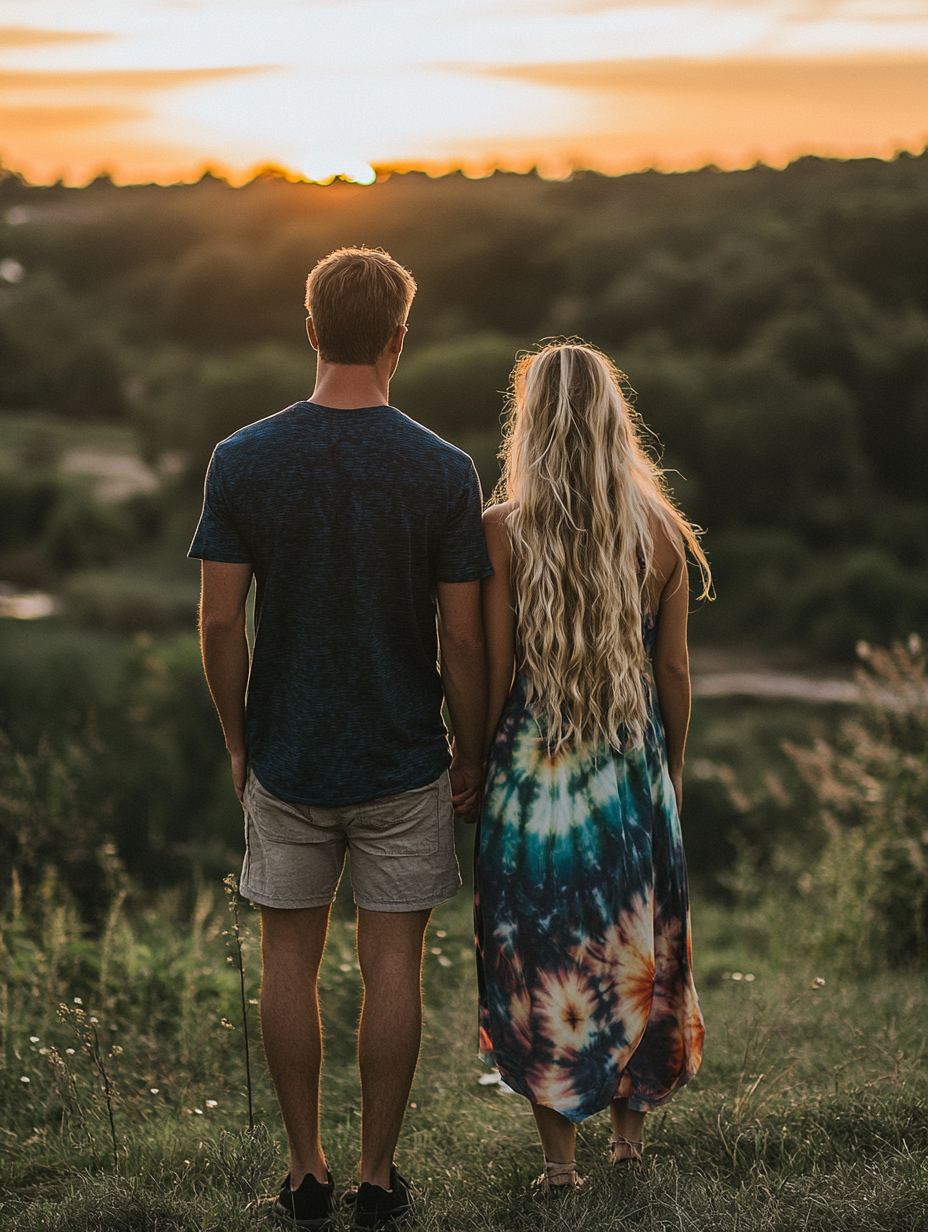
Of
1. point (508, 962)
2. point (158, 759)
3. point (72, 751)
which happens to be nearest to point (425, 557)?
point (508, 962)

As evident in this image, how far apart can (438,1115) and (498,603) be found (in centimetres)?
132

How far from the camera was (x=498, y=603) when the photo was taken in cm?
221

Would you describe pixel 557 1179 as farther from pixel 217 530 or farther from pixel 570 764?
pixel 217 530

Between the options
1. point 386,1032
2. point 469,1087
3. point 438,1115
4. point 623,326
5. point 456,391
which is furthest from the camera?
point 623,326

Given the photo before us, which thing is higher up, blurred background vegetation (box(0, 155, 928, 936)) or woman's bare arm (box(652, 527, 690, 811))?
blurred background vegetation (box(0, 155, 928, 936))

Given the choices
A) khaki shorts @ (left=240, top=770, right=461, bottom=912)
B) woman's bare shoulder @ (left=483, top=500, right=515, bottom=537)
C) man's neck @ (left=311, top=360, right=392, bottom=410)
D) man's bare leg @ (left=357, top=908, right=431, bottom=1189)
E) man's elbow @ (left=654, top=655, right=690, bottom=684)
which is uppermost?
man's neck @ (left=311, top=360, right=392, bottom=410)

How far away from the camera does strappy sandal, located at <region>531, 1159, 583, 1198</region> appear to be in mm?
2195

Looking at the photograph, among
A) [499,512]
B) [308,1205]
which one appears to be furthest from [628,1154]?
[499,512]

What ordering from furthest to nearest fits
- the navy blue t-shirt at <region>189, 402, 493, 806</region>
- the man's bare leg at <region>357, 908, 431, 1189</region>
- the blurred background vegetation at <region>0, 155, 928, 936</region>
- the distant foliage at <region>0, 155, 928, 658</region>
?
the distant foliage at <region>0, 155, 928, 658</region> < the blurred background vegetation at <region>0, 155, 928, 936</region> < the man's bare leg at <region>357, 908, 431, 1189</region> < the navy blue t-shirt at <region>189, 402, 493, 806</region>

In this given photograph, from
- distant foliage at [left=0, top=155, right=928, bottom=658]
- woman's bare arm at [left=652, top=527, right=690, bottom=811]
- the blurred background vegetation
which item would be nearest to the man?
woman's bare arm at [left=652, top=527, right=690, bottom=811]

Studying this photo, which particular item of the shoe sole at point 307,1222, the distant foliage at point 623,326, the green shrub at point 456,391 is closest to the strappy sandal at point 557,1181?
the shoe sole at point 307,1222

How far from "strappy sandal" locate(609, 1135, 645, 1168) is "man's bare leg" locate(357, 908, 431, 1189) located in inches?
18.6

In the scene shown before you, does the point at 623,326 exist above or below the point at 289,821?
above

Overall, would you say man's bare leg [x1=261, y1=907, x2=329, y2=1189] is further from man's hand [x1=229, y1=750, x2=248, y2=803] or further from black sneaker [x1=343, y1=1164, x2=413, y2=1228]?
man's hand [x1=229, y1=750, x2=248, y2=803]
